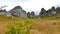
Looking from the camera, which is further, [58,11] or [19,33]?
[58,11]

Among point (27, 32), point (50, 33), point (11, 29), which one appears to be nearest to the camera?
point (11, 29)

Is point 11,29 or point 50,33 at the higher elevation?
point 11,29

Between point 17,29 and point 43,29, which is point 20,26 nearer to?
point 17,29

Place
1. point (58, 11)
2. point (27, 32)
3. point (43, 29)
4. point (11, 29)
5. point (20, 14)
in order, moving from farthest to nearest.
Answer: point (58, 11), point (20, 14), point (43, 29), point (27, 32), point (11, 29)

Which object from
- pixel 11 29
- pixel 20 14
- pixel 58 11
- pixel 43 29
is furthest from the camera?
pixel 58 11

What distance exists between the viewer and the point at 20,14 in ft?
438

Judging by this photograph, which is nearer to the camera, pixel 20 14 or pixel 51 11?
pixel 20 14

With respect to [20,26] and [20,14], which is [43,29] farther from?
[20,14]

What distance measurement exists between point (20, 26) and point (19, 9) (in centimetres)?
12587

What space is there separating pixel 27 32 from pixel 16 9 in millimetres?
123625

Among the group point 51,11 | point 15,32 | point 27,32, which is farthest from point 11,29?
point 51,11

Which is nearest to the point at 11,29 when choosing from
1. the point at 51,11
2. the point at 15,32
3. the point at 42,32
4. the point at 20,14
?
the point at 15,32

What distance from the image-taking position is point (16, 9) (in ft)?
443

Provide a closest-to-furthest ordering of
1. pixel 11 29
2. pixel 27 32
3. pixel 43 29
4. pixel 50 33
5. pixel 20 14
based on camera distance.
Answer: pixel 11 29
pixel 27 32
pixel 50 33
pixel 43 29
pixel 20 14
